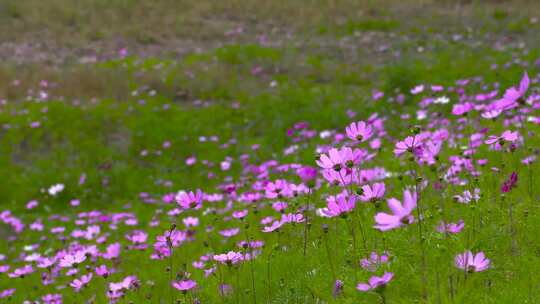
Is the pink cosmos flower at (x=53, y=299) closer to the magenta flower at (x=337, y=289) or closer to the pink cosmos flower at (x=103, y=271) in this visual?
the pink cosmos flower at (x=103, y=271)

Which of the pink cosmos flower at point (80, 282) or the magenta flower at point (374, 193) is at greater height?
the magenta flower at point (374, 193)

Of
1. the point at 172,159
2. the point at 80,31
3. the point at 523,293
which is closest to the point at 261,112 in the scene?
the point at 172,159

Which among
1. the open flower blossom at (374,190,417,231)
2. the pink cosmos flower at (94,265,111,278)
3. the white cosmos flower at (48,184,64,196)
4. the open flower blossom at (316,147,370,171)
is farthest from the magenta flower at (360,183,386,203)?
the white cosmos flower at (48,184,64,196)

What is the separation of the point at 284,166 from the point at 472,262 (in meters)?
3.24

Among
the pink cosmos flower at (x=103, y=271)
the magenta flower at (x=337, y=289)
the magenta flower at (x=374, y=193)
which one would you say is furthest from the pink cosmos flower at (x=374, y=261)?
the pink cosmos flower at (x=103, y=271)

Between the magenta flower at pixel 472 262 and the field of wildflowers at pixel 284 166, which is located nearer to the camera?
the magenta flower at pixel 472 262

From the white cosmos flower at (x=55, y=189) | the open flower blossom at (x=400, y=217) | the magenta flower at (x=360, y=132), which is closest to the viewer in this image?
the open flower blossom at (x=400, y=217)

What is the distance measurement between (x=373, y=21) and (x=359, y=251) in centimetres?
1565

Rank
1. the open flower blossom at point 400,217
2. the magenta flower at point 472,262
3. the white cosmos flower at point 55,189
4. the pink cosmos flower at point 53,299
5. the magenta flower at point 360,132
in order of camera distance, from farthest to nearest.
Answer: the white cosmos flower at point 55,189, the pink cosmos flower at point 53,299, the magenta flower at point 360,132, the magenta flower at point 472,262, the open flower blossom at point 400,217

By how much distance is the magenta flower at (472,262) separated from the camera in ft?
5.60

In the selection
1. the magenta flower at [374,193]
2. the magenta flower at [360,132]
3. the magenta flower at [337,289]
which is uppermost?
the magenta flower at [360,132]

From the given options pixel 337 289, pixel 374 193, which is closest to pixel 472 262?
pixel 374 193

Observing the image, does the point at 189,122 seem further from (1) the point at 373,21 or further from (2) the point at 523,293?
(1) the point at 373,21

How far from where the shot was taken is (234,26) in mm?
18688
